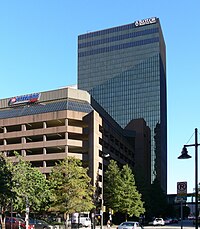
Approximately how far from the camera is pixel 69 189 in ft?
204

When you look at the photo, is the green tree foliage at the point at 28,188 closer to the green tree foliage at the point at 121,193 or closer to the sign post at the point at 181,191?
the green tree foliage at the point at 121,193

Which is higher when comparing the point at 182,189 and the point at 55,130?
the point at 55,130

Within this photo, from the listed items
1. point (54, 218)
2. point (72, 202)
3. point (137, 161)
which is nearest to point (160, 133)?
point (137, 161)

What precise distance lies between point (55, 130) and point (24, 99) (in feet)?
46.0

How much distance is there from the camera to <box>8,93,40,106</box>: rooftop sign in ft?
326

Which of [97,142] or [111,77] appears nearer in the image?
[97,142]

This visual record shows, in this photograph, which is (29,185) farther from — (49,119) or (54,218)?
(49,119)

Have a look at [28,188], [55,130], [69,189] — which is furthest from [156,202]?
[28,188]

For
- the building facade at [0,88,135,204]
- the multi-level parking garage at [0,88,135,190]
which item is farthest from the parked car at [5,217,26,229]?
the multi-level parking garage at [0,88,135,190]

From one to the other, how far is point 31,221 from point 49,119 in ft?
133

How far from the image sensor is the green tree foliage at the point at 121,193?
83812mm

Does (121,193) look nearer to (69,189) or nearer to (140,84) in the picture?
(69,189)

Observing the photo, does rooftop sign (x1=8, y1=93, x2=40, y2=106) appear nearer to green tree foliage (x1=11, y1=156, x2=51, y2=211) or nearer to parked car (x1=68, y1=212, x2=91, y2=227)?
parked car (x1=68, y1=212, x2=91, y2=227)

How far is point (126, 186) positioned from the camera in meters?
83.9
